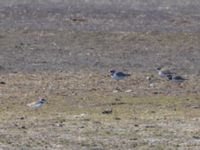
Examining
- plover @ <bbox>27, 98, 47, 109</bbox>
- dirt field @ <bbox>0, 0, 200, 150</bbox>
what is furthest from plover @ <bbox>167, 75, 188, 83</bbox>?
plover @ <bbox>27, 98, 47, 109</bbox>

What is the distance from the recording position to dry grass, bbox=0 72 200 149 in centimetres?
1298

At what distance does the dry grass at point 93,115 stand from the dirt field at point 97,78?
12mm

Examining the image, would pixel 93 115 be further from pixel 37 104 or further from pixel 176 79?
pixel 176 79

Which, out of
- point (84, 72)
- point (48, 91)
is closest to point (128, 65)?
point (84, 72)

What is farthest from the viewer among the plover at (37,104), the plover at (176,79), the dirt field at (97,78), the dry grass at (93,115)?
the plover at (176,79)

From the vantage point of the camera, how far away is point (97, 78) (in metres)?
20.1

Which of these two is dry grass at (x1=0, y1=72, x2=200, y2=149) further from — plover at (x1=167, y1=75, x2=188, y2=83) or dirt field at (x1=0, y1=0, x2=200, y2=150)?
plover at (x1=167, y1=75, x2=188, y2=83)

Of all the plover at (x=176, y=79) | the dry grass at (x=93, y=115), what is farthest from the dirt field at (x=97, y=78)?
the plover at (x=176, y=79)

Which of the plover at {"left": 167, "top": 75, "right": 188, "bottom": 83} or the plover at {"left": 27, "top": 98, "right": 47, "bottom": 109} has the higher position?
the plover at {"left": 27, "top": 98, "right": 47, "bottom": 109}

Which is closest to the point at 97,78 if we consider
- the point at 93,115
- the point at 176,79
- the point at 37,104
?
the point at 176,79

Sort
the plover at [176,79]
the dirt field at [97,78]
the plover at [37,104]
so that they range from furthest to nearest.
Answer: the plover at [176,79]
the plover at [37,104]
the dirt field at [97,78]

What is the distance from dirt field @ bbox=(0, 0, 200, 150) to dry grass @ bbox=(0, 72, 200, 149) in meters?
0.01

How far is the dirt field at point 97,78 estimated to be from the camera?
13469 mm

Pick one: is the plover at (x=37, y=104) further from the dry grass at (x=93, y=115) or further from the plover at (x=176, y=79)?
the plover at (x=176, y=79)
